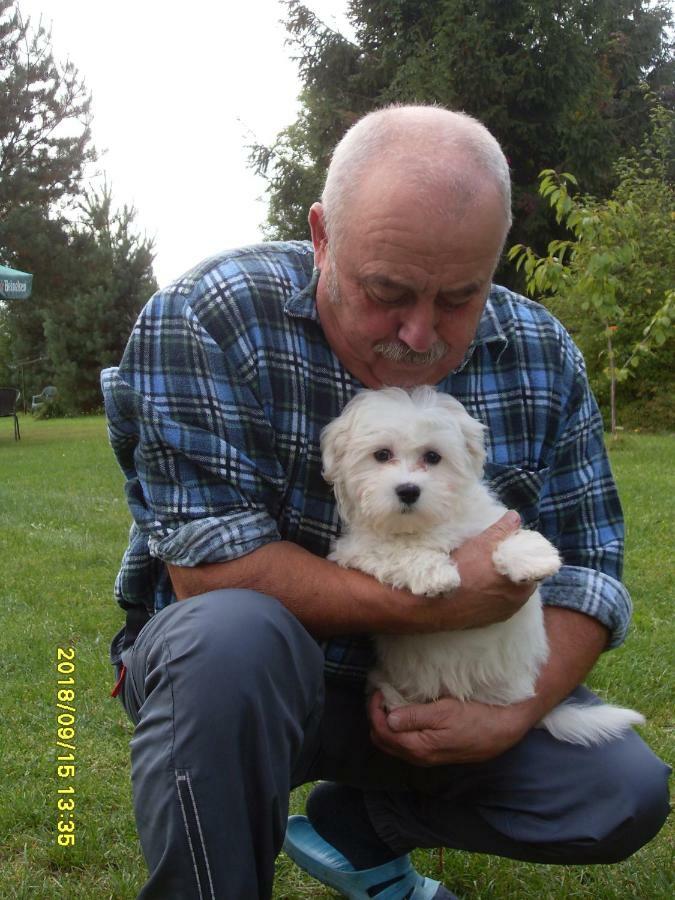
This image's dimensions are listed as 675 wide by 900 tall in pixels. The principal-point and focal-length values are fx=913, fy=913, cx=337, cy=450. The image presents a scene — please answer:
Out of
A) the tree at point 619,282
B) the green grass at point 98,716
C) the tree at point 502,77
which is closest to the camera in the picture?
the green grass at point 98,716

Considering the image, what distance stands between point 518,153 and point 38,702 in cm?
1843

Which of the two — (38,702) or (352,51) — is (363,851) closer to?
(38,702)

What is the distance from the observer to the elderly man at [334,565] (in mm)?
1607

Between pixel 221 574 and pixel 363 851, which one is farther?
pixel 363 851

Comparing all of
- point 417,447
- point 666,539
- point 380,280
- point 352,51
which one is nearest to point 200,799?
point 417,447

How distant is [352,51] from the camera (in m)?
21.6

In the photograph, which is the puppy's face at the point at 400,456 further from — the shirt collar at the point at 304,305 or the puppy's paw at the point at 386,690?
the puppy's paw at the point at 386,690

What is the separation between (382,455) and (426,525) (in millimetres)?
189

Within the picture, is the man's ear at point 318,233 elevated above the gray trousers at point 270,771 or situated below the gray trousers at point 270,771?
above

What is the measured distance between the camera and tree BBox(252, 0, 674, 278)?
18.8 metres

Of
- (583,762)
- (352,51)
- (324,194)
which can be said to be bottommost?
(583,762)

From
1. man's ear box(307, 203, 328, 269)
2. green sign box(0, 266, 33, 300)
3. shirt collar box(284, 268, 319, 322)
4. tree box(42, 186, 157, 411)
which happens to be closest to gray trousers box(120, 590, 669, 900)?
shirt collar box(284, 268, 319, 322)
